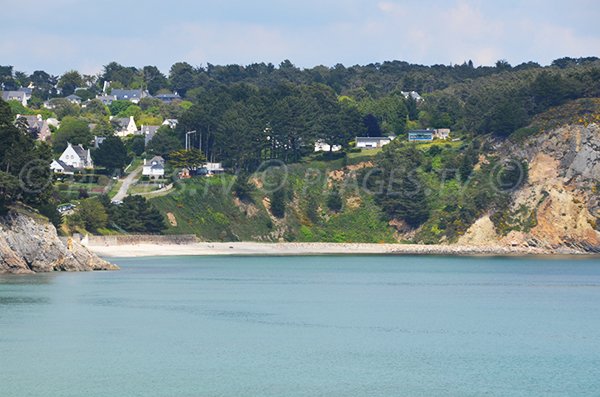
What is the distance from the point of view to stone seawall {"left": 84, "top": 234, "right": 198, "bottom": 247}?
11038 cm

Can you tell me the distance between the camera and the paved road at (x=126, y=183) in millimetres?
127625

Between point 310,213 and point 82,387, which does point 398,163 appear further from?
point 82,387

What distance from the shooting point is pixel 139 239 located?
383 ft

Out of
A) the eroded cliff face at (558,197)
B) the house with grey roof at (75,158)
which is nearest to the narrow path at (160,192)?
the house with grey roof at (75,158)

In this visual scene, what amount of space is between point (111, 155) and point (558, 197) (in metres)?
56.3

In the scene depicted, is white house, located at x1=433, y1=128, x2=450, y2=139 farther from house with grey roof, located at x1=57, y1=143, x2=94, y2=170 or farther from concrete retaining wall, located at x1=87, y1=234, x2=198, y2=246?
concrete retaining wall, located at x1=87, y1=234, x2=198, y2=246

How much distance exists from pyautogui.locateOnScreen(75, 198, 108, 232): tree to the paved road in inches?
487

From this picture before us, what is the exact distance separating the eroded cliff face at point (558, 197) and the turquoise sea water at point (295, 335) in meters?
34.0

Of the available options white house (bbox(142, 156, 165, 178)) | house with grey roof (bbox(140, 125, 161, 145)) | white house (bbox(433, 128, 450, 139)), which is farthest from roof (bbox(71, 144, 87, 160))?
white house (bbox(433, 128, 450, 139))

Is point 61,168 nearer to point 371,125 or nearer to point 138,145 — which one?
point 138,145

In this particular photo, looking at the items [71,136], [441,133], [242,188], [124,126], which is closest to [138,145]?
[71,136]

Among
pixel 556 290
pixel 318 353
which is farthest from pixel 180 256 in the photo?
pixel 318 353

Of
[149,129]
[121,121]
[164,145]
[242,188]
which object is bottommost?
[242,188]

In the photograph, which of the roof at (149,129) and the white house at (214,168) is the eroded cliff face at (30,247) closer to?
the white house at (214,168)
